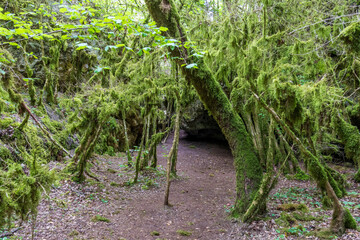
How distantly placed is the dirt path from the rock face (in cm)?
556

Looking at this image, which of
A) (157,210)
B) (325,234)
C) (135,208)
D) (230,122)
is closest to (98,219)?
(135,208)

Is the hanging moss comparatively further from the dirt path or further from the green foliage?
the green foliage

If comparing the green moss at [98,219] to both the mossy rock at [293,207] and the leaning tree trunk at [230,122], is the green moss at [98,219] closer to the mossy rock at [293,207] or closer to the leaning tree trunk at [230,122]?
the leaning tree trunk at [230,122]

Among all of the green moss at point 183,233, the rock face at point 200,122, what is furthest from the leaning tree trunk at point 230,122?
the rock face at point 200,122

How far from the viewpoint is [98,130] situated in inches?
321

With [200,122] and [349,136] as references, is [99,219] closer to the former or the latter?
[349,136]

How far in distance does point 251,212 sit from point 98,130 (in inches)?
220

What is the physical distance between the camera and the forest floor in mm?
5258

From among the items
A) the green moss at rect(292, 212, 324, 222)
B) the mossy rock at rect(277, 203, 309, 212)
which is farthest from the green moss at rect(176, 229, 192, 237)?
the green moss at rect(292, 212, 324, 222)

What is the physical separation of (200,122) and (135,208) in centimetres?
1029

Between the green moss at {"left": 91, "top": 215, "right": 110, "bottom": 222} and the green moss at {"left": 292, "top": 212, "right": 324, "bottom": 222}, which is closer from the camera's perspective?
the green moss at {"left": 292, "top": 212, "right": 324, "bottom": 222}

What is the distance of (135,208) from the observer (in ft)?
24.5

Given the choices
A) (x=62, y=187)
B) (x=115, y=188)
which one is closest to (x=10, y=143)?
(x=62, y=187)

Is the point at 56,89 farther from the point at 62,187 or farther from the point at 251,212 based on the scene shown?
the point at 251,212
